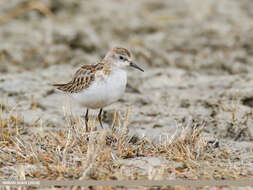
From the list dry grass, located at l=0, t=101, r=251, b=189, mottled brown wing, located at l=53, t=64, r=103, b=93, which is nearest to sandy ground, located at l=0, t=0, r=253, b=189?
dry grass, located at l=0, t=101, r=251, b=189

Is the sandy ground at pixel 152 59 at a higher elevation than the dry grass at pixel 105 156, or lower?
higher

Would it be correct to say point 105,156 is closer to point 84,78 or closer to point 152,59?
point 84,78

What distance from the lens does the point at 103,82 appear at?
4602mm

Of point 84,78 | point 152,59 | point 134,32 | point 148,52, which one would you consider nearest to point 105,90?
point 84,78

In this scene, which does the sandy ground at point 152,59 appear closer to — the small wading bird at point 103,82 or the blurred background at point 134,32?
the blurred background at point 134,32

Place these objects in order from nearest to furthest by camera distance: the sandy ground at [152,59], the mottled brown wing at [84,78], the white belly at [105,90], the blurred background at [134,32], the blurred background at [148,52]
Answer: the white belly at [105,90] → the mottled brown wing at [84,78] → the sandy ground at [152,59] → the blurred background at [148,52] → the blurred background at [134,32]

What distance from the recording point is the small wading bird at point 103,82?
458 centimetres

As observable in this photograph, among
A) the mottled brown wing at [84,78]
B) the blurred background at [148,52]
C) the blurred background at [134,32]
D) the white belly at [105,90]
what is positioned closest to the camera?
the white belly at [105,90]

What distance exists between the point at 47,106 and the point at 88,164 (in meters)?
2.61

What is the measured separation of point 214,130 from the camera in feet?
18.1

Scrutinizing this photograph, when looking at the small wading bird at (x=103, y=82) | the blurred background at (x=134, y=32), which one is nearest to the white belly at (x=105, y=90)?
the small wading bird at (x=103, y=82)

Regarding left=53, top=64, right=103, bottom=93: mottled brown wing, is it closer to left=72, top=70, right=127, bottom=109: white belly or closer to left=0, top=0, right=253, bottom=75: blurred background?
left=72, top=70, right=127, bottom=109: white belly

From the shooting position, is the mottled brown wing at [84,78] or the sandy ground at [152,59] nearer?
the mottled brown wing at [84,78]

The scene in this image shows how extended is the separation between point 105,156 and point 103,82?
90 centimetres
